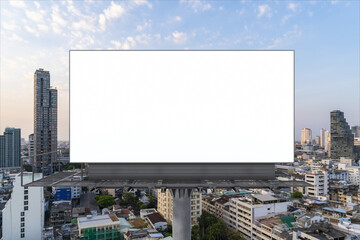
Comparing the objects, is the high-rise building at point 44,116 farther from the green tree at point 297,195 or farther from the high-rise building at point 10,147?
the green tree at point 297,195

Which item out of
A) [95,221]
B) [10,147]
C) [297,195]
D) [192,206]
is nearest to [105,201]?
[95,221]

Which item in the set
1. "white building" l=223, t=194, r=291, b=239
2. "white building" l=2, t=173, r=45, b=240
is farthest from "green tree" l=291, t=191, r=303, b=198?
"white building" l=2, t=173, r=45, b=240

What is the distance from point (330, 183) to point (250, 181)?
37.6m

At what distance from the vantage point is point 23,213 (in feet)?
58.1

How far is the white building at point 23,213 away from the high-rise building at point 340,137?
77290 mm

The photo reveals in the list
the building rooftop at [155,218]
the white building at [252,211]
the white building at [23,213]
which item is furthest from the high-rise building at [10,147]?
the white building at [252,211]

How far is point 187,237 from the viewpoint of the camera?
571 centimetres

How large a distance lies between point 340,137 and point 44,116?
79549mm

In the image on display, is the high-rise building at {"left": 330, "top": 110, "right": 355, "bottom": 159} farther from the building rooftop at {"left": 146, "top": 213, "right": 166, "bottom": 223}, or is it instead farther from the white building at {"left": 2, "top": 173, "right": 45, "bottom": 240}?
the white building at {"left": 2, "top": 173, "right": 45, "bottom": 240}

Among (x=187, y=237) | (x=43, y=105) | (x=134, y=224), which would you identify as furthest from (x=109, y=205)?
(x=187, y=237)

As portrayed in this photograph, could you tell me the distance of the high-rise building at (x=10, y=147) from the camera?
41.5 metres

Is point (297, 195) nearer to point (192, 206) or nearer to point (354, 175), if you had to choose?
point (192, 206)

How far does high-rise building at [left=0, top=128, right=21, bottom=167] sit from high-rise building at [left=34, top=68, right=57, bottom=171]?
36.5 feet

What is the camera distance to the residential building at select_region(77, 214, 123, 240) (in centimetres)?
1719
